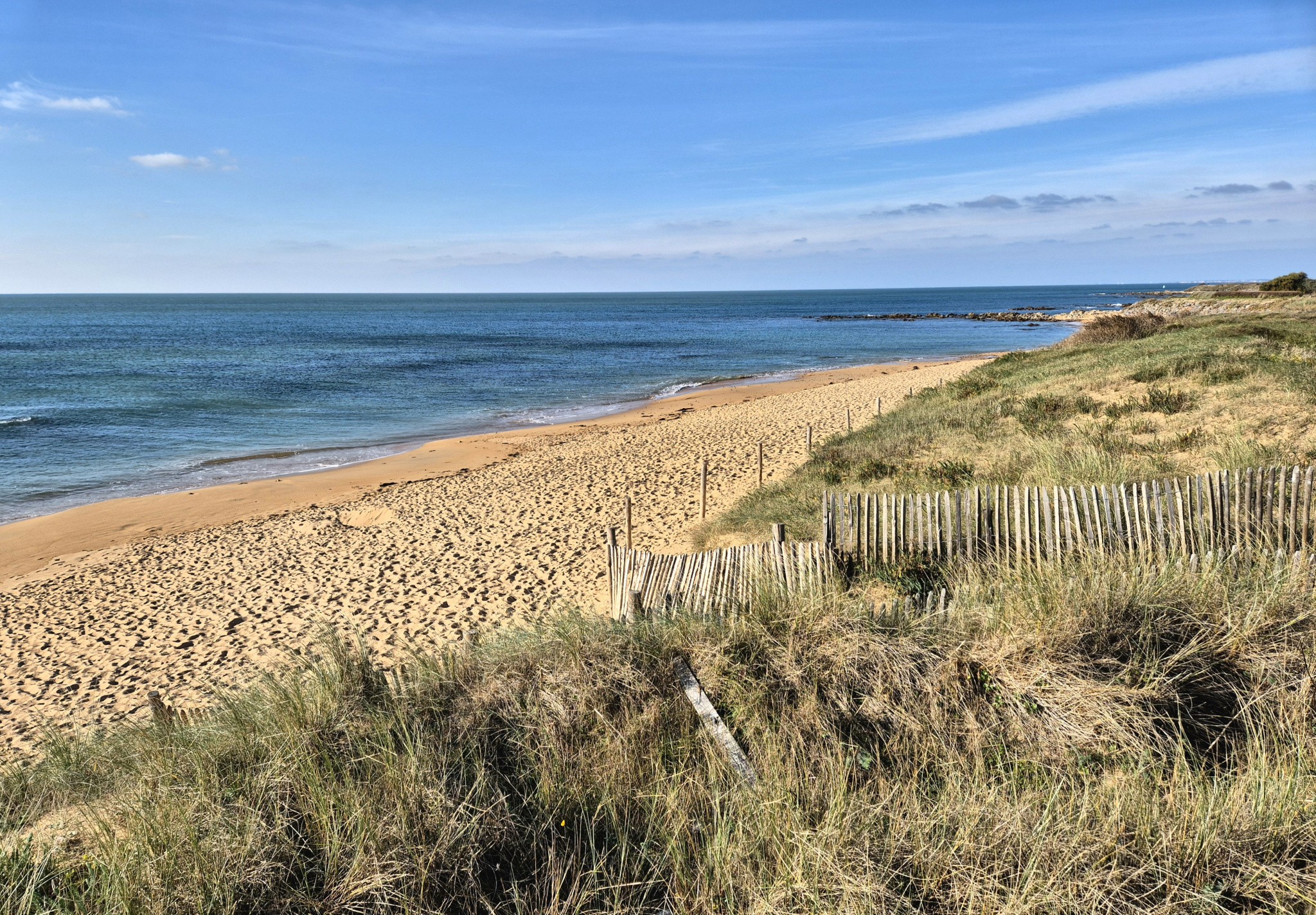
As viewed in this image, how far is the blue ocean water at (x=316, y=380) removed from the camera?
2122 cm

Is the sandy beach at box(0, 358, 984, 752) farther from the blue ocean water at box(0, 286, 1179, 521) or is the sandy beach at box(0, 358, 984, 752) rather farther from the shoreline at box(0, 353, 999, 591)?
the blue ocean water at box(0, 286, 1179, 521)

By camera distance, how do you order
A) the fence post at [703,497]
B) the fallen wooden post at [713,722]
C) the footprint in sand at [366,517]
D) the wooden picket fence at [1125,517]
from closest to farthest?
1. the fallen wooden post at [713,722]
2. the wooden picket fence at [1125,517]
3. the fence post at [703,497]
4. the footprint in sand at [366,517]

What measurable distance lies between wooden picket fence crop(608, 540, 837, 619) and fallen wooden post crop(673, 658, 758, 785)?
2.81 ft

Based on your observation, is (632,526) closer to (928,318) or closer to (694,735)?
(694,735)

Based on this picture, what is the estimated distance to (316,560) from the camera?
1227 cm

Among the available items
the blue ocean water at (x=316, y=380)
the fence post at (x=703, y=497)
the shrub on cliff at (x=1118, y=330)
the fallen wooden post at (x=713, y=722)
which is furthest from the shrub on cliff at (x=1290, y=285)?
the fallen wooden post at (x=713, y=722)

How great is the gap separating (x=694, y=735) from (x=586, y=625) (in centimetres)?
128

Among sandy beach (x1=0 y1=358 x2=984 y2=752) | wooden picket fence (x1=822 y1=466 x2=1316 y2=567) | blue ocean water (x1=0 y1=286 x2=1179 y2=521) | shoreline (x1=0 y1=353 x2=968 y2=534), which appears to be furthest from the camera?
blue ocean water (x1=0 y1=286 x2=1179 y2=521)

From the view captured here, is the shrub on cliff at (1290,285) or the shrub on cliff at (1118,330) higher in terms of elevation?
the shrub on cliff at (1290,285)

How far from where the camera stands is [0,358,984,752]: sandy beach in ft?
29.0

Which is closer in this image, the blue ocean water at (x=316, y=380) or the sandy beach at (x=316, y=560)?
the sandy beach at (x=316, y=560)

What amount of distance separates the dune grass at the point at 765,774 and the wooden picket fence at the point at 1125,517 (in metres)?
1.02

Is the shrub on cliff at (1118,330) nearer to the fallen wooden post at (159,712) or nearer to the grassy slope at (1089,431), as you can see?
the grassy slope at (1089,431)

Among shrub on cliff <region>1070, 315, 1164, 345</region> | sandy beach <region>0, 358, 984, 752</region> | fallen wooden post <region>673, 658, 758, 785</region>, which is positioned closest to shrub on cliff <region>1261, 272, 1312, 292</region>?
shrub on cliff <region>1070, 315, 1164, 345</region>
